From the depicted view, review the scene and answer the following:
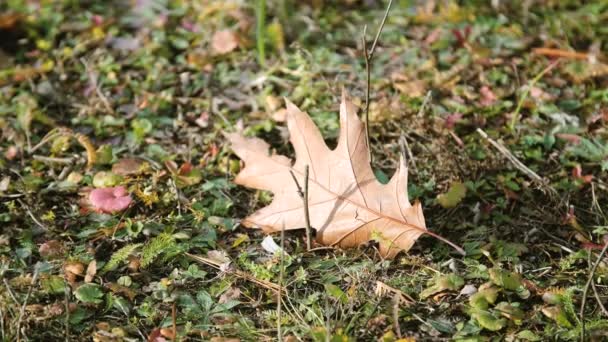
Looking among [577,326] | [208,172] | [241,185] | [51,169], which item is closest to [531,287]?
[577,326]

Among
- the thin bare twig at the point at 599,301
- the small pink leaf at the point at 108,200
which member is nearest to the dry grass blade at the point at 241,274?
the small pink leaf at the point at 108,200

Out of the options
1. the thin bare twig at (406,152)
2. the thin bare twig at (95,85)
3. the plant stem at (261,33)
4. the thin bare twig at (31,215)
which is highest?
the plant stem at (261,33)

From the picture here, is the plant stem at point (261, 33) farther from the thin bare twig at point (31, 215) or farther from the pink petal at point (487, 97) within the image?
the thin bare twig at point (31, 215)

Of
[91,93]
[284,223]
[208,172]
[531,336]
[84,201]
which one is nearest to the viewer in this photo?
[531,336]

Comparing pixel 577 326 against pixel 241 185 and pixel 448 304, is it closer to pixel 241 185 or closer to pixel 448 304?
pixel 448 304

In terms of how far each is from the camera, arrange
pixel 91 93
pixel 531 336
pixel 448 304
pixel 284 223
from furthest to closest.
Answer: pixel 91 93, pixel 284 223, pixel 448 304, pixel 531 336
